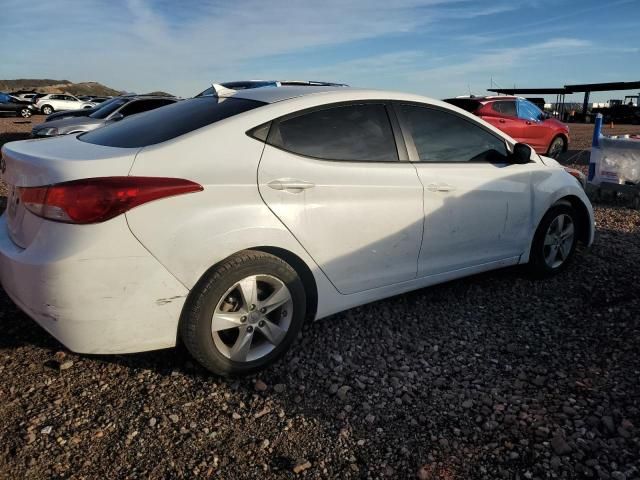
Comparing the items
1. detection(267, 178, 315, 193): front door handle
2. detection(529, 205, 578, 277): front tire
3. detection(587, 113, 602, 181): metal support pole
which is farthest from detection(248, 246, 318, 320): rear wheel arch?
detection(587, 113, 602, 181): metal support pole

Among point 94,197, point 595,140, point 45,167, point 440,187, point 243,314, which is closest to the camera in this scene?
point 94,197

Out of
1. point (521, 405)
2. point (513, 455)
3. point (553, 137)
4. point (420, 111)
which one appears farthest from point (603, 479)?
point (553, 137)

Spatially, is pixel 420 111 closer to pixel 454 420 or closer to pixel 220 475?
pixel 454 420

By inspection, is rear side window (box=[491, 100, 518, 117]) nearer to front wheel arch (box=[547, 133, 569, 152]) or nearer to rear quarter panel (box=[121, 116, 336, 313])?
front wheel arch (box=[547, 133, 569, 152])

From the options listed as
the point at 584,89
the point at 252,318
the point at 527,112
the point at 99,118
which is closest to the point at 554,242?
the point at 252,318

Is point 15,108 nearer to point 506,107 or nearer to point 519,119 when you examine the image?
point 506,107

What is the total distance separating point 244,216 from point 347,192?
2.24ft

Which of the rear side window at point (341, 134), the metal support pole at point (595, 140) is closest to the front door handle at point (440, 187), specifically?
the rear side window at point (341, 134)

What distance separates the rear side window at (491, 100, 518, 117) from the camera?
1223cm

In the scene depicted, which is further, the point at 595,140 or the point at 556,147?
the point at 556,147

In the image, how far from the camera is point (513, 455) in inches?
91.7

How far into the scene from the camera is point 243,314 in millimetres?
2779

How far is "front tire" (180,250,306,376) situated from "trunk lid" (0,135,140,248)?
28.0 inches

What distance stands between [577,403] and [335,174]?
5.85 ft
